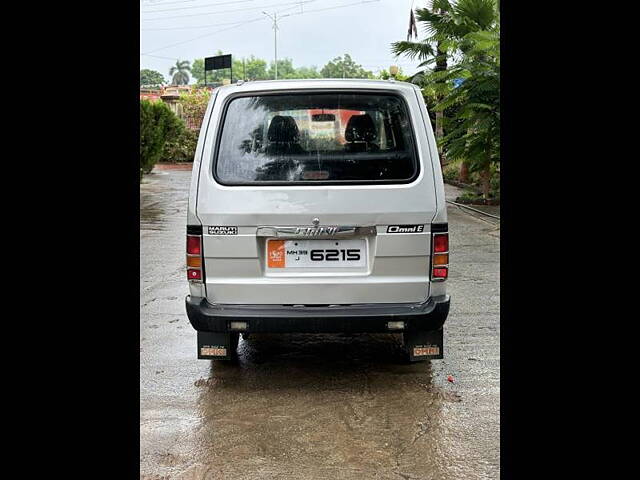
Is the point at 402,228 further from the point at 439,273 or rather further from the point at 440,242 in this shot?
the point at 439,273

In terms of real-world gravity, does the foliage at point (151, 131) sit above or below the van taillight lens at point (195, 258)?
above

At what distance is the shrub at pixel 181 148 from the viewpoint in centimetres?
3181

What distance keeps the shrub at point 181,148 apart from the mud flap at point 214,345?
2697cm

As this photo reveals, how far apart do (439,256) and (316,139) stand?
1116mm

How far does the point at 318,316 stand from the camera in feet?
15.7

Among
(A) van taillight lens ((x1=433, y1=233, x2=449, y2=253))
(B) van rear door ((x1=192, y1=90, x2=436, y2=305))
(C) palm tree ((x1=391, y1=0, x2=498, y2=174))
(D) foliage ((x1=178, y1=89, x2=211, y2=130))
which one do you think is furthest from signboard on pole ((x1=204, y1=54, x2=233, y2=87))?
(A) van taillight lens ((x1=433, y1=233, x2=449, y2=253))

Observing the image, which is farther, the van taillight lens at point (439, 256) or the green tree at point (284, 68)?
the green tree at point (284, 68)

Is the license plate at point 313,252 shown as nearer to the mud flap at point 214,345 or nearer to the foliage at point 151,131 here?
the mud flap at point 214,345

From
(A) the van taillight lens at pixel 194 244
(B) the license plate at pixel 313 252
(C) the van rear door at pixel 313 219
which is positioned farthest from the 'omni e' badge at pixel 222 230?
(B) the license plate at pixel 313 252

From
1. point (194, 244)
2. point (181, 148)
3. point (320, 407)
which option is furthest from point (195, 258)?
point (181, 148)
